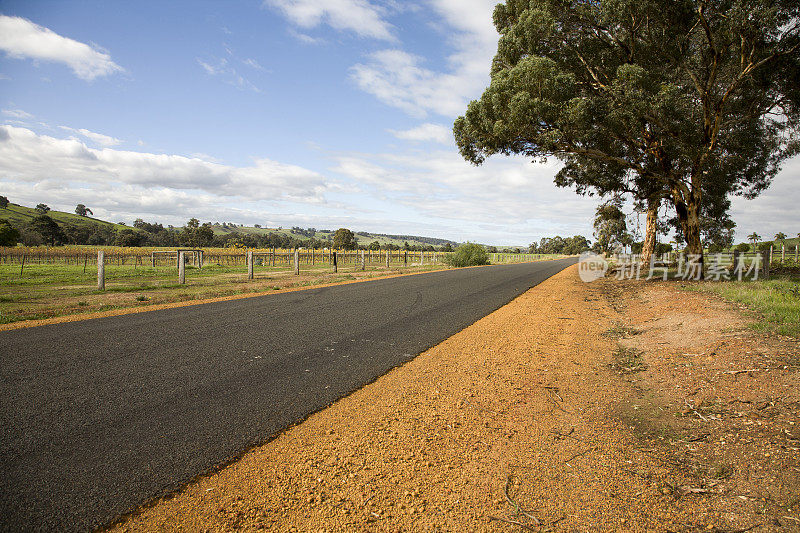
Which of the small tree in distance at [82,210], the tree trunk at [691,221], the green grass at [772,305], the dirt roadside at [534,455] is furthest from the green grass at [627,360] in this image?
the small tree in distance at [82,210]

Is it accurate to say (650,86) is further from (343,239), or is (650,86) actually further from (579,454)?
(343,239)

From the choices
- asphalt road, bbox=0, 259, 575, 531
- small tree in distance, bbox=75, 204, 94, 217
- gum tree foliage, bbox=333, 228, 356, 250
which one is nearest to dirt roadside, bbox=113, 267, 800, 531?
asphalt road, bbox=0, 259, 575, 531

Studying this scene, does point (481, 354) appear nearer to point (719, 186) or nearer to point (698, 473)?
point (698, 473)

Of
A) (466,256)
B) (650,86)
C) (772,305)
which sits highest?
(650,86)

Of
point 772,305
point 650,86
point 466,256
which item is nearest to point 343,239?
point 466,256

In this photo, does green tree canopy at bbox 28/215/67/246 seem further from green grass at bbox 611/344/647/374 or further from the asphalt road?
green grass at bbox 611/344/647/374

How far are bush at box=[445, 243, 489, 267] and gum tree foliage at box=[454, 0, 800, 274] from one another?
798 inches

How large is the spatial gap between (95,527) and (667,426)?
15.3 ft

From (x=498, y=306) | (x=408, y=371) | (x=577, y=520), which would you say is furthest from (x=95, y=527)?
(x=498, y=306)

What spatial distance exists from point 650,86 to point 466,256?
82.9 feet

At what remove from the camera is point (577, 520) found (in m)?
2.34

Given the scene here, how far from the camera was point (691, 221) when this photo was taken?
51.3 feet

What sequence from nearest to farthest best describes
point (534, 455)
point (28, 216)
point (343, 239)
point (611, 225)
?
point (534, 455) < point (611, 225) < point (343, 239) < point (28, 216)

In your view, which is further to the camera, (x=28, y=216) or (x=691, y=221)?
(x=28, y=216)
